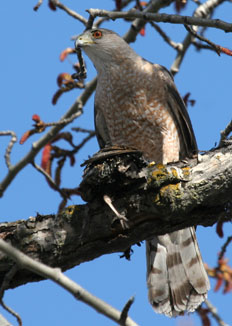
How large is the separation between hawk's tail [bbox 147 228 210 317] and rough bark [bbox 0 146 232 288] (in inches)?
50.0

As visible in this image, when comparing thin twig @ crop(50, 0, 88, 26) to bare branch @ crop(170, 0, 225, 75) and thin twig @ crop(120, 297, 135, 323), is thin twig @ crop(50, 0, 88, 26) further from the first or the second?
thin twig @ crop(120, 297, 135, 323)

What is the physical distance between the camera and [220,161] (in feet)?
A: 13.5

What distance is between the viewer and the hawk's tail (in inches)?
202

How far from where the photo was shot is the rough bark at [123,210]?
4.02 m

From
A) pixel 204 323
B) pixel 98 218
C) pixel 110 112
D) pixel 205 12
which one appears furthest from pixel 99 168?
pixel 205 12

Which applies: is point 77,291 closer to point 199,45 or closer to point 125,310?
point 125,310

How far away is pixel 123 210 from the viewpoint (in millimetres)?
4070

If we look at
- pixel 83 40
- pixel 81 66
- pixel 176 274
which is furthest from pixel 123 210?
pixel 83 40

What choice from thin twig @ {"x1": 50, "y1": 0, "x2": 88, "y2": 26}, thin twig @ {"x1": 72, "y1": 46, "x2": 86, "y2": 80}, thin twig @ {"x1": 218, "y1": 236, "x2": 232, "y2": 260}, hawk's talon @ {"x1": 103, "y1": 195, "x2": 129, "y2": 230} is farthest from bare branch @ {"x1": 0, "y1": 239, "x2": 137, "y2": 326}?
thin twig @ {"x1": 50, "y1": 0, "x2": 88, "y2": 26}

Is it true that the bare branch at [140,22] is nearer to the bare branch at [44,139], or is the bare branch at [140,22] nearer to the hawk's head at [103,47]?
the hawk's head at [103,47]

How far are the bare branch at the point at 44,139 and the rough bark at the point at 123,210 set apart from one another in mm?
1624

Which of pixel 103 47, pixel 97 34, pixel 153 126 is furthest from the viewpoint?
pixel 97 34

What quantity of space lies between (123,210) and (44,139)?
224cm

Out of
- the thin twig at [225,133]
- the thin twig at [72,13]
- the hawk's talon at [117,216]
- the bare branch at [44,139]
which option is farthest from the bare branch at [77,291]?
the thin twig at [72,13]
